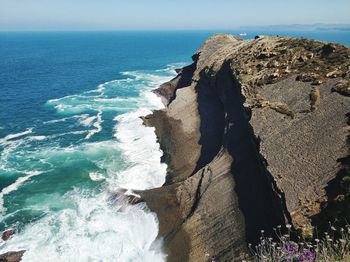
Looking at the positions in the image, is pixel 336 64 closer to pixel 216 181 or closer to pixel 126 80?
pixel 216 181

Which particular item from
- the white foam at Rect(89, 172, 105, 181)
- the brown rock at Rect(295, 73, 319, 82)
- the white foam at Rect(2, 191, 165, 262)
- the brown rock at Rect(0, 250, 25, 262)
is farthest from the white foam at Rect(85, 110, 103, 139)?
the brown rock at Rect(295, 73, 319, 82)

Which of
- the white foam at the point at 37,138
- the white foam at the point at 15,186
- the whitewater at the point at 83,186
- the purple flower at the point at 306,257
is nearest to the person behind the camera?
the purple flower at the point at 306,257

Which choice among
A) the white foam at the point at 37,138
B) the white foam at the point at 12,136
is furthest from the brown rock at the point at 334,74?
the white foam at the point at 12,136

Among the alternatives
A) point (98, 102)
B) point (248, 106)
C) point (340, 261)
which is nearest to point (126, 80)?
point (98, 102)

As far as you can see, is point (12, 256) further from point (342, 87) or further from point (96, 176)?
point (342, 87)

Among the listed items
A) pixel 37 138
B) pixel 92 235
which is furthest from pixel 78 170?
pixel 37 138

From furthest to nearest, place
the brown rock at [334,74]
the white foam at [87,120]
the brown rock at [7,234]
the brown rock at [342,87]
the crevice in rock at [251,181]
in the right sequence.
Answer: the white foam at [87,120]
the brown rock at [334,74]
the brown rock at [342,87]
the brown rock at [7,234]
the crevice in rock at [251,181]

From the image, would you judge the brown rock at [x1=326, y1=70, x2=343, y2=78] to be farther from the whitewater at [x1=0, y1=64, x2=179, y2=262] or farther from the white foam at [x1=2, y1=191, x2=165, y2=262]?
the white foam at [x1=2, y1=191, x2=165, y2=262]

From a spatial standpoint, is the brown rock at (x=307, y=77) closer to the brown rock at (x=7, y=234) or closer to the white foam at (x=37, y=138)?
the brown rock at (x=7, y=234)
